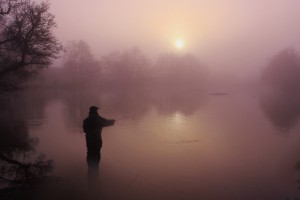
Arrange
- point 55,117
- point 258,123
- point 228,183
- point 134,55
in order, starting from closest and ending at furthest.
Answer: point 228,183 → point 258,123 → point 55,117 → point 134,55

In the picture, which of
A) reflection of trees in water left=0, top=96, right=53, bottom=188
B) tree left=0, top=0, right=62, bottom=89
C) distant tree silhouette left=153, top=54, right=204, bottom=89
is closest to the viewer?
reflection of trees in water left=0, top=96, right=53, bottom=188

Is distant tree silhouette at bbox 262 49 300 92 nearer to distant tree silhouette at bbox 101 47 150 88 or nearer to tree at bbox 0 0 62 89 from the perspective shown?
distant tree silhouette at bbox 101 47 150 88

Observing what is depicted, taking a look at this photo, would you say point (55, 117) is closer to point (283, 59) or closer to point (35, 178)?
point (35, 178)

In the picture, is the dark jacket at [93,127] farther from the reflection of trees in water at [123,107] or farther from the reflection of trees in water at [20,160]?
the reflection of trees in water at [123,107]

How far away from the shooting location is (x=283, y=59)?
9231cm

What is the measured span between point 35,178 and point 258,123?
19.3 metres

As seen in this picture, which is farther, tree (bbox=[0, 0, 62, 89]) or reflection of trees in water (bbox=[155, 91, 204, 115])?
reflection of trees in water (bbox=[155, 91, 204, 115])

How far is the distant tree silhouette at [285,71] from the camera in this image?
277 ft

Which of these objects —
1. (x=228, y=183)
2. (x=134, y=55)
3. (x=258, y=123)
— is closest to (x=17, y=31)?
(x=228, y=183)

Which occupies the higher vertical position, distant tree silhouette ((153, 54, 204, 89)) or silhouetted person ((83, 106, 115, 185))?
distant tree silhouette ((153, 54, 204, 89))

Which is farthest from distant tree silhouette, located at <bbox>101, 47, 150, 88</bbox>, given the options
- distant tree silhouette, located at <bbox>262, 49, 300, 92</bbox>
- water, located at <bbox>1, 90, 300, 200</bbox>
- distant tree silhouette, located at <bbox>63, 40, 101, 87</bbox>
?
water, located at <bbox>1, 90, 300, 200</bbox>

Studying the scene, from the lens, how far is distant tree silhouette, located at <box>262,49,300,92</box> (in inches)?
3329

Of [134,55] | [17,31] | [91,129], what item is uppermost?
[134,55]

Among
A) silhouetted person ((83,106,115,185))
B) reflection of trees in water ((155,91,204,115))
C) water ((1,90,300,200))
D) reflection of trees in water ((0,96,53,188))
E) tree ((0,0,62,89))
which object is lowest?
water ((1,90,300,200))
